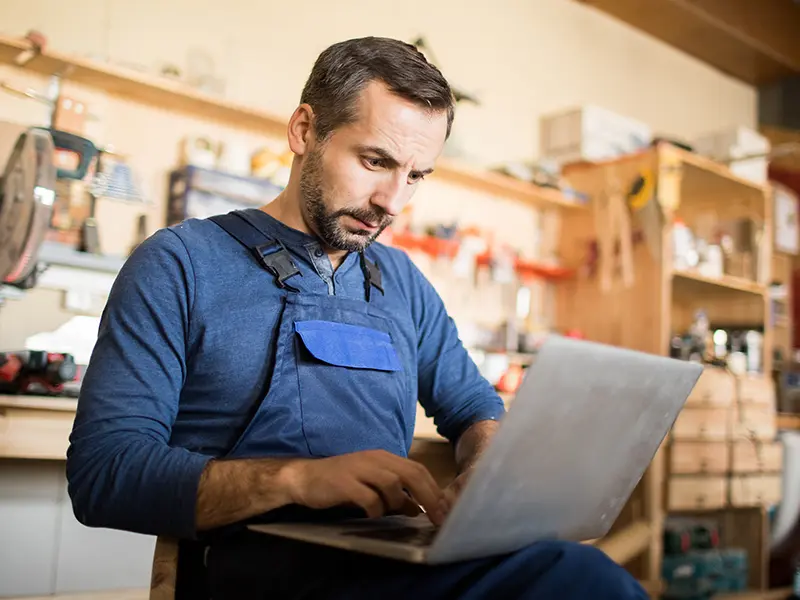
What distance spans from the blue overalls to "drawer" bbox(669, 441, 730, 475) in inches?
87.5

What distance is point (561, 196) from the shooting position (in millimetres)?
3828

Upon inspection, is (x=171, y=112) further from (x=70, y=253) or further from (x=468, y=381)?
(x=468, y=381)

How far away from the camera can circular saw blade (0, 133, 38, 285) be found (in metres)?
2.09

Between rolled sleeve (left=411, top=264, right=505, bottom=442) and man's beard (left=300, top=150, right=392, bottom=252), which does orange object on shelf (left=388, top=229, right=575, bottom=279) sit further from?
man's beard (left=300, top=150, right=392, bottom=252)

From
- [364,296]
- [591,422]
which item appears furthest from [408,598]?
[364,296]

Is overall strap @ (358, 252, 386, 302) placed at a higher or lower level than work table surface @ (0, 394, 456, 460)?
higher

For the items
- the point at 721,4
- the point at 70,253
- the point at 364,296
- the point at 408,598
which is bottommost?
the point at 408,598

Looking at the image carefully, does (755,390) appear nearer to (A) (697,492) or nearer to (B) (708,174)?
(A) (697,492)

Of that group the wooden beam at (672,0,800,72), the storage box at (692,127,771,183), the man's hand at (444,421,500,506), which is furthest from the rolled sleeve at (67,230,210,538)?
the wooden beam at (672,0,800,72)

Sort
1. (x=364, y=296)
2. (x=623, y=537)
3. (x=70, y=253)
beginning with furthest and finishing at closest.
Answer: (x=623, y=537), (x=70, y=253), (x=364, y=296)

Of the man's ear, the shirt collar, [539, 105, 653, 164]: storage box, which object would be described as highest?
[539, 105, 653, 164]: storage box

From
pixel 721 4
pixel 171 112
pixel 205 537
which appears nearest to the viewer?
pixel 205 537

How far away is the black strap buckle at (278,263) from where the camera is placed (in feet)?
4.21

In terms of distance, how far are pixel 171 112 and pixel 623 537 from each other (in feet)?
7.51
